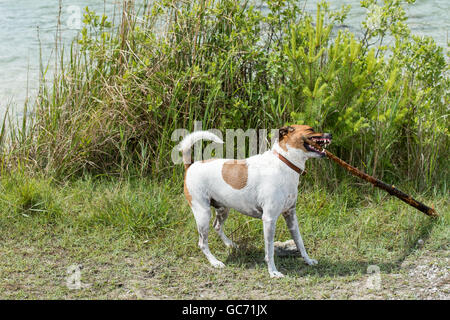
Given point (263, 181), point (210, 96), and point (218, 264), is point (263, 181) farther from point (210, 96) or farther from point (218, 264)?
point (210, 96)

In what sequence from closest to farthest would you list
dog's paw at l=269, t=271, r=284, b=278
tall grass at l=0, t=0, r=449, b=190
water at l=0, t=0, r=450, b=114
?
dog's paw at l=269, t=271, r=284, b=278, tall grass at l=0, t=0, r=449, b=190, water at l=0, t=0, r=450, b=114

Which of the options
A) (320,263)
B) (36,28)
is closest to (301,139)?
(320,263)

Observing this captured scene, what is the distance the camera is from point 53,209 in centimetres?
516

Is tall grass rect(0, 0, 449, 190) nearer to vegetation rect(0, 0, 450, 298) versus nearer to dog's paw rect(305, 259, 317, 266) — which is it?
vegetation rect(0, 0, 450, 298)

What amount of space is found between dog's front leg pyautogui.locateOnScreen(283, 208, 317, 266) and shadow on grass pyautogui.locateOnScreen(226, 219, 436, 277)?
6 centimetres

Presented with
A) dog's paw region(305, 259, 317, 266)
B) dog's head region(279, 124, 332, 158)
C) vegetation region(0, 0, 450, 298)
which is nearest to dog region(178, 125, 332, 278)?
dog's head region(279, 124, 332, 158)

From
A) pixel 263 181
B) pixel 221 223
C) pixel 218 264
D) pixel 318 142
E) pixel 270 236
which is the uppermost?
pixel 318 142

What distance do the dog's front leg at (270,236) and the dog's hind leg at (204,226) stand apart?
0.41 meters

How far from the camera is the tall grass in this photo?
5.39 meters

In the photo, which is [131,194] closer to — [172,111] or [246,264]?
[172,111]

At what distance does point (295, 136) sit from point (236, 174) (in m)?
0.51

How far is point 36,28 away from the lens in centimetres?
1008
